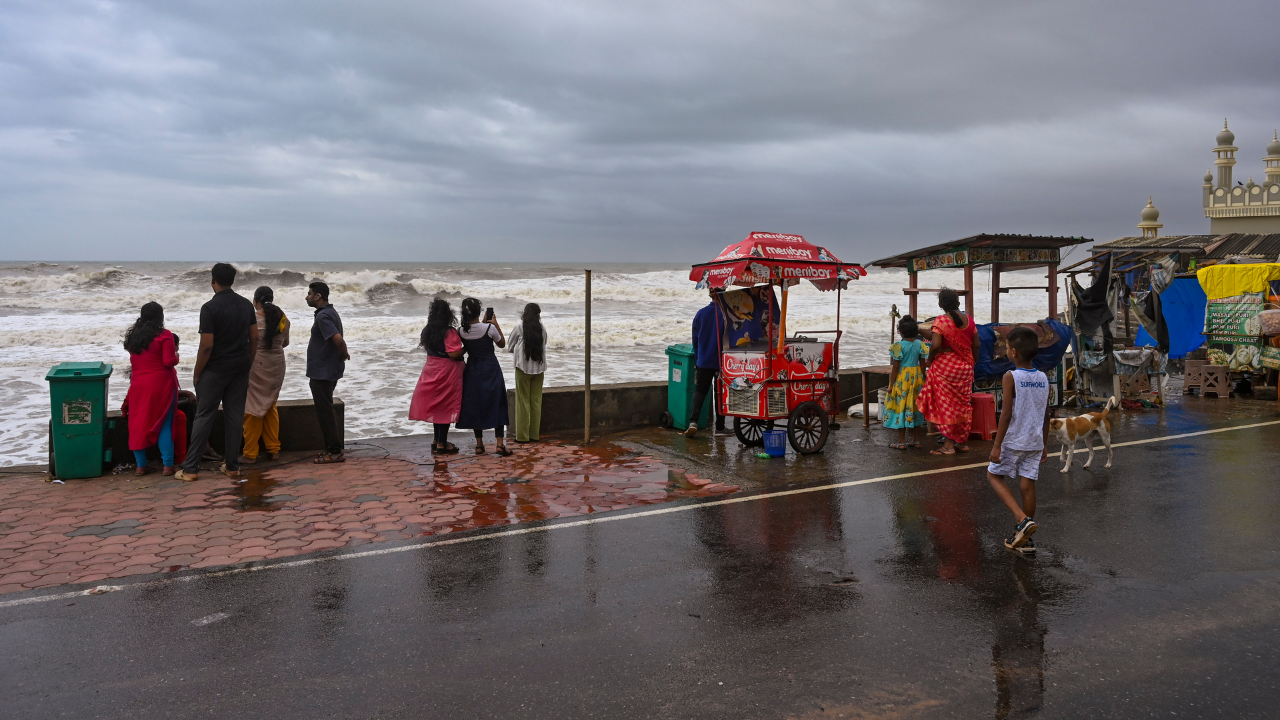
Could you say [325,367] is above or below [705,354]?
below

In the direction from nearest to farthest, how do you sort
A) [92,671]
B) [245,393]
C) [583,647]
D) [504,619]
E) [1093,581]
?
1. [92,671]
2. [583,647]
3. [504,619]
4. [1093,581]
5. [245,393]

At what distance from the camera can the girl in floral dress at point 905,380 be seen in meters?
9.70

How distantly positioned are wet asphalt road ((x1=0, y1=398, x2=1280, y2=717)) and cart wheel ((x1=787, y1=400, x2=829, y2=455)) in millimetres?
2483

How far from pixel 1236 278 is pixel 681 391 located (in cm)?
1162

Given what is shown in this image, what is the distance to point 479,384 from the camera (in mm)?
9195

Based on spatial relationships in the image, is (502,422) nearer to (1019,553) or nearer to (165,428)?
(165,428)

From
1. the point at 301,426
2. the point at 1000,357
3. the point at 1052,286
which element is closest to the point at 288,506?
the point at 301,426

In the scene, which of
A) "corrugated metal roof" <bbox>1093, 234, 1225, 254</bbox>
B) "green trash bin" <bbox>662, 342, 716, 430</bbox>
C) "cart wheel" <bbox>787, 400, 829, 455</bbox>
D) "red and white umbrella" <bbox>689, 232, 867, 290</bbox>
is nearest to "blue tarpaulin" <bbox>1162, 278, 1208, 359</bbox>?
"corrugated metal roof" <bbox>1093, 234, 1225, 254</bbox>

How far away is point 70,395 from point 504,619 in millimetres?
5612

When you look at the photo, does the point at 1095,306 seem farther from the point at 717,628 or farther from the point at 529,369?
the point at 717,628

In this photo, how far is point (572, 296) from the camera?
150 ft

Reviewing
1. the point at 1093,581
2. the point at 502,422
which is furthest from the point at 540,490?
the point at 1093,581

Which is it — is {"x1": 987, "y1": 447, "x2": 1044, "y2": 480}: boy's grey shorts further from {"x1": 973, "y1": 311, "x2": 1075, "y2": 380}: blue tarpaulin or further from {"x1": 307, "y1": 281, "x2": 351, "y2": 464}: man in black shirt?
{"x1": 307, "y1": 281, "x2": 351, "y2": 464}: man in black shirt

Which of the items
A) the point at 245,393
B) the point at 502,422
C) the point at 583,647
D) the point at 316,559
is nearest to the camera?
the point at 583,647
